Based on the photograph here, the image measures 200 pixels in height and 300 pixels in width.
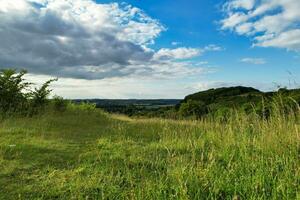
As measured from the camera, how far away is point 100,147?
8.30 metres

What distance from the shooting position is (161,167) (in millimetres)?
5770

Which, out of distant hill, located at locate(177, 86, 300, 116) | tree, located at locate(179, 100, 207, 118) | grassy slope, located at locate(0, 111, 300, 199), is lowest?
grassy slope, located at locate(0, 111, 300, 199)

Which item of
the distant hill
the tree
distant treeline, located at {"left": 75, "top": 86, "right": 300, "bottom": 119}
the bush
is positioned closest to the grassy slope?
distant treeline, located at {"left": 75, "top": 86, "right": 300, "bottom": 119}

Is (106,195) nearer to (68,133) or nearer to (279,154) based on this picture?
(279,154)

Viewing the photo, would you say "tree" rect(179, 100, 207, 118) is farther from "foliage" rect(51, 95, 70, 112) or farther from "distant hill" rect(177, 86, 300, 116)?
"foliage" rect(51, 95, 70, 112)

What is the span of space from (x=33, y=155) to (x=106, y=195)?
3.27m

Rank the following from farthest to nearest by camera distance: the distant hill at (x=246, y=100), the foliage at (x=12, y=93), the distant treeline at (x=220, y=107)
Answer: the foliage at (x=12, y=93), the distant hill at (x=246, y=100), the distant treeline at (x=220, y=107)

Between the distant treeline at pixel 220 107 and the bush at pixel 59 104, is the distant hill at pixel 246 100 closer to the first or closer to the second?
the distant treeline at pixel 220 107

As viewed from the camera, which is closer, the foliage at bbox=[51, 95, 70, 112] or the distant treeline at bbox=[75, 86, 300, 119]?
the distant treeline at bbox=[75, 86, 300, 119]

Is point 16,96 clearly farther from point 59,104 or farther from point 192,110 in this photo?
point 192,110

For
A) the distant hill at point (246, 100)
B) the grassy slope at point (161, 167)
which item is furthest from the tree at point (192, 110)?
the grassy slope at point (161, 167)

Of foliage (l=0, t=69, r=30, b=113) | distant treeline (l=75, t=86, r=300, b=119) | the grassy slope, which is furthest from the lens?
foliage (l=0, t=69, r=30, b=113)

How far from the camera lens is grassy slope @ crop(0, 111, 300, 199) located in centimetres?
438

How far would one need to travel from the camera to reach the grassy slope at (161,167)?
438 centimetres
